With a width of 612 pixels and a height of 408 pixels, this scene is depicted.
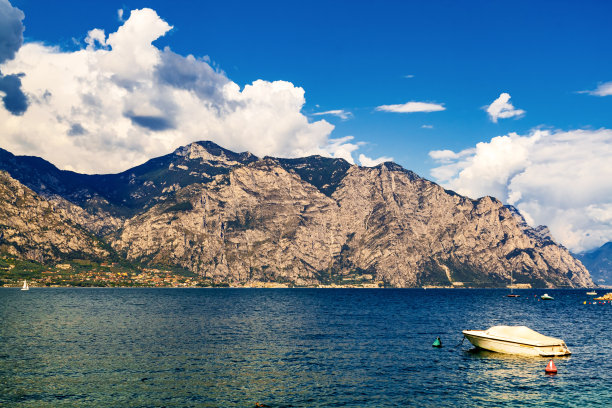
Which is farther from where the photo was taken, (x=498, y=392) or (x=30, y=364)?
(x=30, y=364)

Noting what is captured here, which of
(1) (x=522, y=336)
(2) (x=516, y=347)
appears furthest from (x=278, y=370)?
(1) (x=522, y=336)

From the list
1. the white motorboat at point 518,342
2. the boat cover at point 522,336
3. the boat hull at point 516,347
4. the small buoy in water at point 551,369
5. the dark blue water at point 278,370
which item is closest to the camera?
the dark blue water at point 278,370

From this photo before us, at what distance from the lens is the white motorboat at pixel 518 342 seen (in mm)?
74812

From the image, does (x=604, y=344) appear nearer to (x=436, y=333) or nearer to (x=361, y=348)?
(x=436, y=333)

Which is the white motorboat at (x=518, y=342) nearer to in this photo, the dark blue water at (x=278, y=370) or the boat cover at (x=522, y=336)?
the boat cover at (x=522, y=336)

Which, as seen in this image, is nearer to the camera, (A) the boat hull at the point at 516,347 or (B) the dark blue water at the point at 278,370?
(B) the dark blue water at the point at 278,370

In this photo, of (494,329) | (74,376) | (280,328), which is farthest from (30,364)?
(494,329)

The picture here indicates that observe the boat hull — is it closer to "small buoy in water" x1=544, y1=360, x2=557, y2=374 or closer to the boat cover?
the boat cover

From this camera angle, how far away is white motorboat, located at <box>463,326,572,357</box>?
74.8 m

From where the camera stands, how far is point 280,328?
373 ft

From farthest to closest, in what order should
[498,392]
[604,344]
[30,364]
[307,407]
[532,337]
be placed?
[604,344] → [532,337] → [30,364] → [498,392] → [307,407]

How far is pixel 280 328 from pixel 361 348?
36.0 metres

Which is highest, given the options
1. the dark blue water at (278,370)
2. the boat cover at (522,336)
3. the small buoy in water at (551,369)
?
the boat cover at (522,336)

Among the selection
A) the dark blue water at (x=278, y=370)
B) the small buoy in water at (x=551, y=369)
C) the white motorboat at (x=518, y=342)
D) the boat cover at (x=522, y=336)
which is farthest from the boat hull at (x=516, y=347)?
the small buoy in water at (x=551, y=369)
